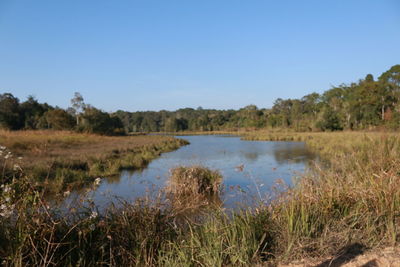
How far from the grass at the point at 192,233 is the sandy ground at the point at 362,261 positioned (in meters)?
0.12

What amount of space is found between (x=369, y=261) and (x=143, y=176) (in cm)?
1005

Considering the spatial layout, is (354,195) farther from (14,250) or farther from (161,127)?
(161,127)

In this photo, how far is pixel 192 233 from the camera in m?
3.38

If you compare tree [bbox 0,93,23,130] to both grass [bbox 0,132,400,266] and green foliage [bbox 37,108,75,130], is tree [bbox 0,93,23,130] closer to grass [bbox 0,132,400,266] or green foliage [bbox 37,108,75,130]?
green foliage [bbox 37,108,75,130]

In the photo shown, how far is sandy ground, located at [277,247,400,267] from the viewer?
9.77 ft

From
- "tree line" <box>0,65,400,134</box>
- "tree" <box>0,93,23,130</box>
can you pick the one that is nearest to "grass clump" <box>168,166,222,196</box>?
"tree line" <box>0,65,400,134</box>

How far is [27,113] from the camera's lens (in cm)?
4412

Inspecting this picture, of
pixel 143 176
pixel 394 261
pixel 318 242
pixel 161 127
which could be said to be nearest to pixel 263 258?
pixel 318 242

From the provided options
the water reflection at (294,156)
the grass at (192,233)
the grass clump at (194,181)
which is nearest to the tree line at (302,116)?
the water reflection at (294,156)

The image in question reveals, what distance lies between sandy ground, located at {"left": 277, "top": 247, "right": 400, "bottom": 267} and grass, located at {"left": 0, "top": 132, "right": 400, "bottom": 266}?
0.38 feet

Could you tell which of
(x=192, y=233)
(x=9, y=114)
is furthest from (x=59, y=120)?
(x=192, y=233)

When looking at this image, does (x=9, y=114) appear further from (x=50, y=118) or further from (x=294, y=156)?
(x=294, y=156)

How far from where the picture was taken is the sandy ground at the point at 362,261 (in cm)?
298

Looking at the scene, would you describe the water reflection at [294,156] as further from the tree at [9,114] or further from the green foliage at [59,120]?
the tree at [9,114]
